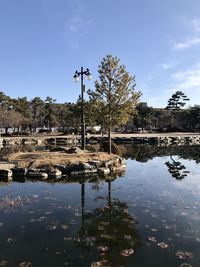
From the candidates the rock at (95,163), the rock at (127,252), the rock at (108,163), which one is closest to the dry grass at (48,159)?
the rock at (108,163)

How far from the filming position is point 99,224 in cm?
1139

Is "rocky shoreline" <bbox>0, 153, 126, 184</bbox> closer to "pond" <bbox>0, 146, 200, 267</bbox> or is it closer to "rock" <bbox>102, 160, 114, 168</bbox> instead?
"rock" <bbox>102, 160, 114, 168</bbox>

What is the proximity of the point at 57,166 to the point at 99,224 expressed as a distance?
10.5 m

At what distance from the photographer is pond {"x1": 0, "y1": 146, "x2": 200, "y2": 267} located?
28.6 ft

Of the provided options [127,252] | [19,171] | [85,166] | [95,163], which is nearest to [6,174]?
[19,171]

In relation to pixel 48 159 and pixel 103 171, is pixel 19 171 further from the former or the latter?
pixel 103 171

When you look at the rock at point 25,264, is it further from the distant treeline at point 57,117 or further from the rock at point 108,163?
the distant treeline at point 57,117

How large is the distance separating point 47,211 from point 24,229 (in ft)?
7.11

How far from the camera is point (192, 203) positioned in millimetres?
14492

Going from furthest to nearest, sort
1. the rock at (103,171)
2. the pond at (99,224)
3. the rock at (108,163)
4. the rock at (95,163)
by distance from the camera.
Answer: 1. the rock at (108,163)
2. the rock at (95,163)
3. the rock at (103,171)
4. the pond at (99,224)

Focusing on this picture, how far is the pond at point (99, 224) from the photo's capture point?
28.6ft

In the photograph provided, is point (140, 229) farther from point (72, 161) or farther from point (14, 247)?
point (72, 161)

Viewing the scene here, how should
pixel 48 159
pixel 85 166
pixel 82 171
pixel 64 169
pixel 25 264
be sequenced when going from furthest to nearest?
pixel 48 159
pixel 85 166
pixel 82 171
pixel 64 169
pixel 25 264

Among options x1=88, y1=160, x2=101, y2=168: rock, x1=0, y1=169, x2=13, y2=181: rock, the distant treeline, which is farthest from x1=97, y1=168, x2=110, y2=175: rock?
the distant treeline
